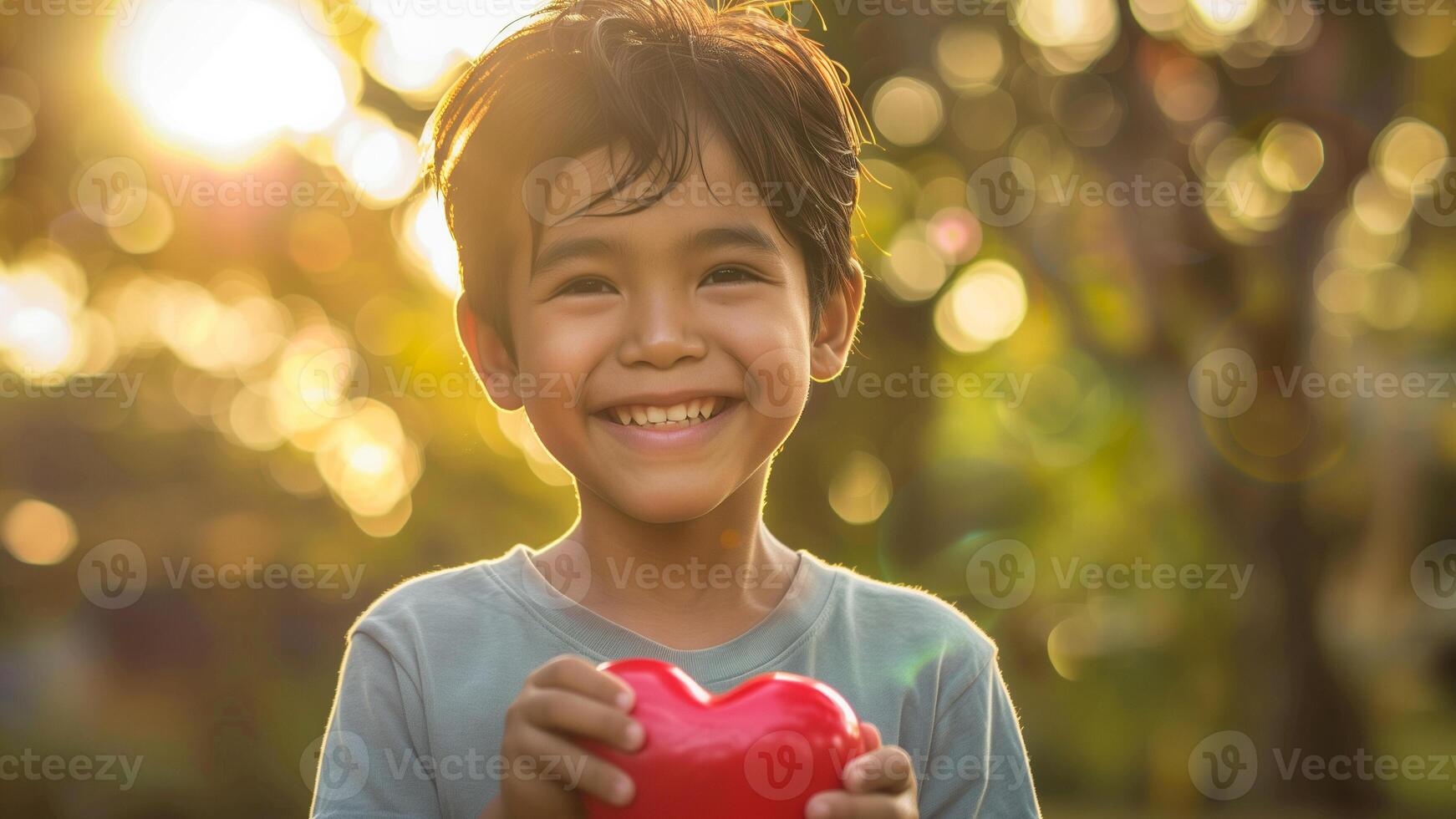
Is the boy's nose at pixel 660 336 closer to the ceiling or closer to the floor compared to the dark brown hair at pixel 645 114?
closer to the floor

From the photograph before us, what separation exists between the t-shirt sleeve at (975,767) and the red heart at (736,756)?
68 centimetres

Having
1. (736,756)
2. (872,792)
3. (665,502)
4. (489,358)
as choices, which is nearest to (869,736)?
(872,792)

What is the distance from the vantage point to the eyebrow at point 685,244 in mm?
2400

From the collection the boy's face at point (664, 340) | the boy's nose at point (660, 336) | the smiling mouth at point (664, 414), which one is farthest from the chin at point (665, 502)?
the boy's nose at point (660, 336)

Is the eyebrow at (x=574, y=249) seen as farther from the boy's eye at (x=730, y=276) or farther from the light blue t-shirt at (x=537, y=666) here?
the light blue t-shirt at (x=537, y=666)

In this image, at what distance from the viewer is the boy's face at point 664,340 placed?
240 centimetres

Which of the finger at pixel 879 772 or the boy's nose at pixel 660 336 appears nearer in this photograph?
the finger at pixel 879 772

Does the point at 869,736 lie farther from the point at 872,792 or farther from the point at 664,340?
the point at 664,340

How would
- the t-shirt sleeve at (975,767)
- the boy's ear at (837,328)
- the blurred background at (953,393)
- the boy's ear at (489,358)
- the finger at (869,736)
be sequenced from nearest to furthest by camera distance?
the finger at (869,736) → the t-shirt sleeve at (975,767) → the boy's ear at (489,358) → the boy's ear at (837,328) → the blurred background at (953,393)

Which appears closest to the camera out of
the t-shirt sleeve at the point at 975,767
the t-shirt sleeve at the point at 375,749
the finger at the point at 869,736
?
the finger at the point at 869,736

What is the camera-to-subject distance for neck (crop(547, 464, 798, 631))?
270 centimetres

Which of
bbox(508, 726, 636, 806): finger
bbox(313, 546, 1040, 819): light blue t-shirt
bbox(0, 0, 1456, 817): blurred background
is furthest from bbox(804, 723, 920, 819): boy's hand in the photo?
bbox(0, 0, 1456, 817): blurred background

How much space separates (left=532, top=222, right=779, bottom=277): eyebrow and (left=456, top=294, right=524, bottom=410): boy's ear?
33 cm

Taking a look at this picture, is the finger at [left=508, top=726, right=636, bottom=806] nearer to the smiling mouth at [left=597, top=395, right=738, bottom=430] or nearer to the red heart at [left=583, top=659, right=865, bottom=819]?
the red heart at [left=583, top=659, right=865, bottom=819]
